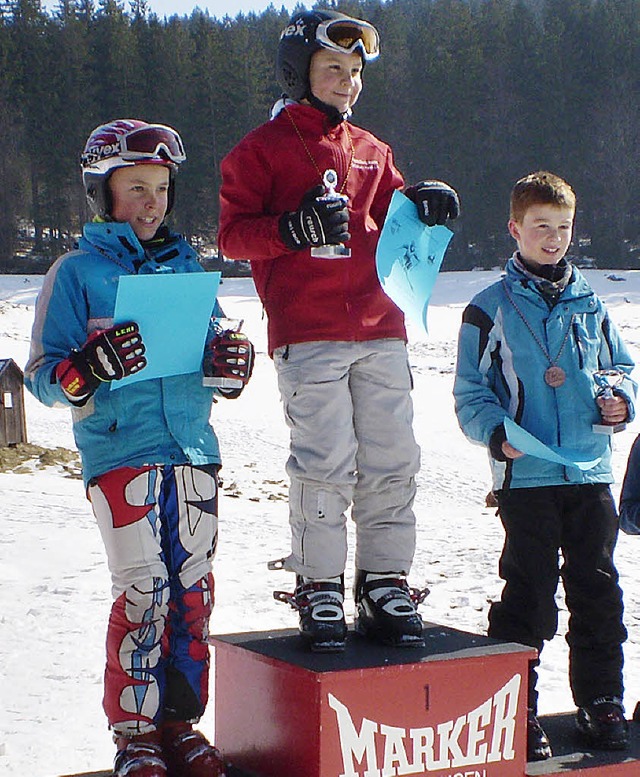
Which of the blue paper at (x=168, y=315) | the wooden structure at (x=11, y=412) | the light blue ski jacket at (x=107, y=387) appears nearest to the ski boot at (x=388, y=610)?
the light blue ski jacket at (x=107, y=387)

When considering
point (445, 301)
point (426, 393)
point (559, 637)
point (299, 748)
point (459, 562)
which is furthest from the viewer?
point (445, 301)

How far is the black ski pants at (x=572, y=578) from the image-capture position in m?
3.17

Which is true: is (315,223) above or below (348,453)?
above

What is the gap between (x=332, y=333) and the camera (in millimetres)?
2975

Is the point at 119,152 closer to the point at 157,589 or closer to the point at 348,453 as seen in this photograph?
the point at 348,453

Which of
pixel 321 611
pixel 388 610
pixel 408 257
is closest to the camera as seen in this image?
pixel 321 611

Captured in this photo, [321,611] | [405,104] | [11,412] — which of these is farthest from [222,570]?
[405,104]

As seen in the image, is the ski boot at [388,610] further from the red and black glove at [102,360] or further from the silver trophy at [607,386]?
the red and black glove at [102,360]

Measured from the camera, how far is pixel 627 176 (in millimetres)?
43438

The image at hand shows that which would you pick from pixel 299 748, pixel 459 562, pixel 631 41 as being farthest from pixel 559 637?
pixel 631 41

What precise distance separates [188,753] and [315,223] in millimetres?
1428

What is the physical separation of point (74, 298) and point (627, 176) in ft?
143

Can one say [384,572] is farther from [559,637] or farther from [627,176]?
[627,176]

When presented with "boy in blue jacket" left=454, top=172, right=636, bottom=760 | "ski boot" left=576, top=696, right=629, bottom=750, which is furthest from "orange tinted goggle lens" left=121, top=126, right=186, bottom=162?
"ski boot" left=576, top=696, right=629, bottom=750
